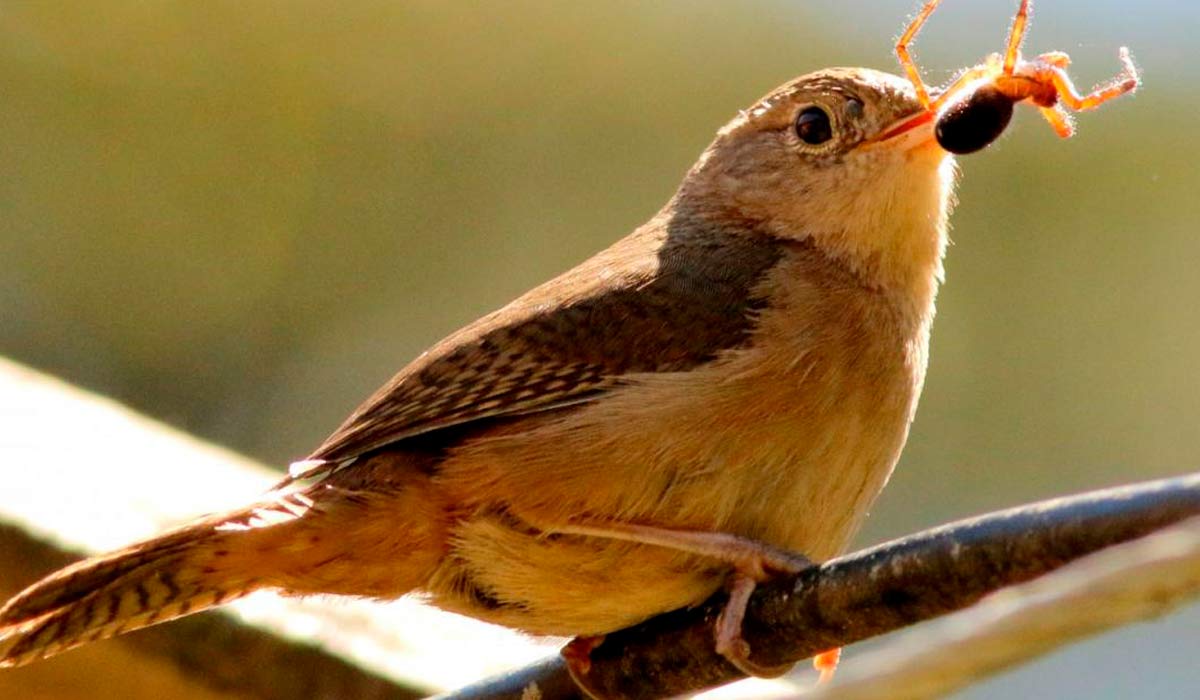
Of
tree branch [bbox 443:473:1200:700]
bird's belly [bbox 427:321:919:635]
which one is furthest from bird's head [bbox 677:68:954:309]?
tree branch [bbox 443:473:1200:700]

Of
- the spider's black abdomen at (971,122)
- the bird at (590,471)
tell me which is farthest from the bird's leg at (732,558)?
the spider's black abdomen at (971,122)

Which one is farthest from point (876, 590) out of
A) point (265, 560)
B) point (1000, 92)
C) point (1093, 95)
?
point (1093, 95)

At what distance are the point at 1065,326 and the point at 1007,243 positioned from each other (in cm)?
58

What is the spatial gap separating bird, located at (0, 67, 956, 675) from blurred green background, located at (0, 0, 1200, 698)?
5054 mm

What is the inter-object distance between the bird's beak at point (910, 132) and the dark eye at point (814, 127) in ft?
0.61

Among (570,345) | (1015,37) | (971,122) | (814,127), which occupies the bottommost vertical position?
(570,345)

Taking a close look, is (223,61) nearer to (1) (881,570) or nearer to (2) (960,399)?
(2) (960,399)

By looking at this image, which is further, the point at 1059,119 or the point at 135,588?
the point at 1059,119

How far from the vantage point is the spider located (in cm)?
371

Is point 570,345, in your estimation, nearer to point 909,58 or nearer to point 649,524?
point 649,524

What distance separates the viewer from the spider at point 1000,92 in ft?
12.2

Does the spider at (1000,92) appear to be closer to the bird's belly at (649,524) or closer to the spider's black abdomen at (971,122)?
the spider's black abdomen at (971,122)

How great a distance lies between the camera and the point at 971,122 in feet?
12.1

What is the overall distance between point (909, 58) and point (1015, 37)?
353 mm
